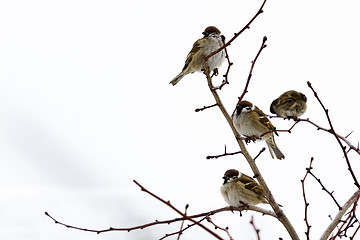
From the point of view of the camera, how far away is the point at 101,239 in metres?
5.37

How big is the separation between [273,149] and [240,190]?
0.66m

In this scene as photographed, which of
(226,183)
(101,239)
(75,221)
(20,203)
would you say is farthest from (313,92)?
(20,203)

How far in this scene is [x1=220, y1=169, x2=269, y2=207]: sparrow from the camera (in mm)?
4141

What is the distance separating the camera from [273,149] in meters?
4.61

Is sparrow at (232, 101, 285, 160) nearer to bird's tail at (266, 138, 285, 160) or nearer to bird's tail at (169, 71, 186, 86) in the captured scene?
bird's tail at (266, 138, 285, 160)

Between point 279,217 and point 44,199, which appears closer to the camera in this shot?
point 279,217

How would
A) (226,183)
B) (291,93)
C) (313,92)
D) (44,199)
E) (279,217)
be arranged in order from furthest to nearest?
(44,199), (226,183), (291,93), (279,217), (313,92)

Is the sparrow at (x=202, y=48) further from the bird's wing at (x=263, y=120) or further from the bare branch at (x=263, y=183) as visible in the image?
the bare branch at (x=263, y=183)

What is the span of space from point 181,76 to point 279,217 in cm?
327

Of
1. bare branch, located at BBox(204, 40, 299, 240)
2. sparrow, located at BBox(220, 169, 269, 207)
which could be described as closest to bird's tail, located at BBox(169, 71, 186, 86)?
sparrow, located at BBox(220, 169, 269, 207)

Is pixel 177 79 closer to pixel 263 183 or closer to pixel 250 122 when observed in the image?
pixel 250 122

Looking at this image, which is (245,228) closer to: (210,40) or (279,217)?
(210,40)

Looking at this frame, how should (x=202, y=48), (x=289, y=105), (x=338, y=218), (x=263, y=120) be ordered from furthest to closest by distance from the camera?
(x=202, y=48), (x=263, y=120), (x=289, y=105), (x=338, y=218)

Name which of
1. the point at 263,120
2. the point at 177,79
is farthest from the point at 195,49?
the point at 263,120
